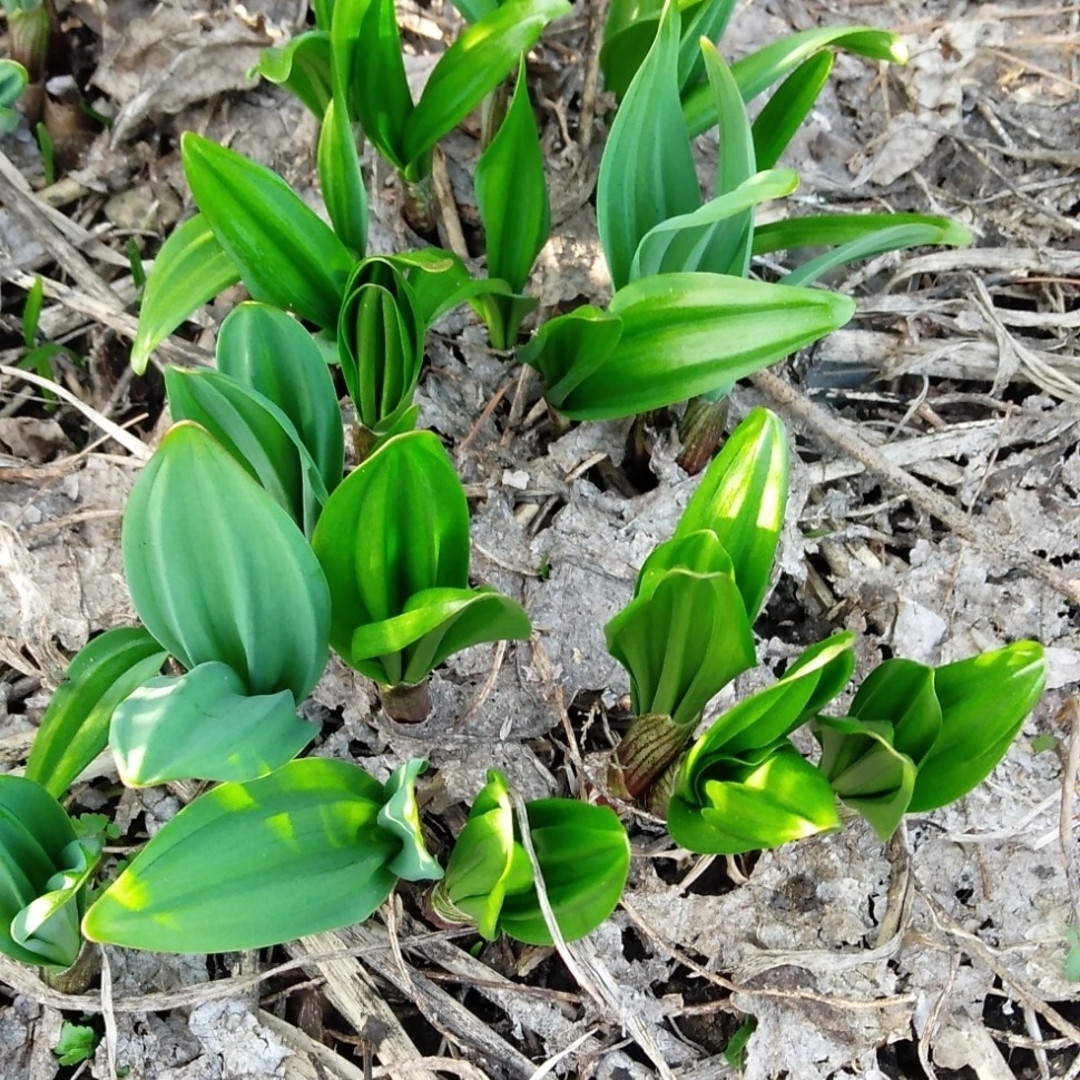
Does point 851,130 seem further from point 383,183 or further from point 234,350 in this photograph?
point 234,350

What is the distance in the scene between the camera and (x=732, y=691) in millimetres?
1285

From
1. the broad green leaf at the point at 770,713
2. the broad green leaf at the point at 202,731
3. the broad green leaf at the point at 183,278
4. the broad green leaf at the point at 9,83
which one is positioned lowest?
the broad green leaf at the point at 770,713

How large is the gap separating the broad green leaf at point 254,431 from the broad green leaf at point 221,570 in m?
0.10

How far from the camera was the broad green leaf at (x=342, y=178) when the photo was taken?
3.98 ft

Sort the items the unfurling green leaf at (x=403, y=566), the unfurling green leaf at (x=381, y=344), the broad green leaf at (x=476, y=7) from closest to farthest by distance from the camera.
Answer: the unfurling green leaf at (x=403, y=566), the unfurling green leaf at (x=381, y=344), the broad green leaf at (x=476, y=7)

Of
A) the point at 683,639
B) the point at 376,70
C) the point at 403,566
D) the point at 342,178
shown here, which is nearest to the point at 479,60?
the point at 376,70

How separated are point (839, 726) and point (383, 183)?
1.15 m

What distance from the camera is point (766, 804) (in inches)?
35.2

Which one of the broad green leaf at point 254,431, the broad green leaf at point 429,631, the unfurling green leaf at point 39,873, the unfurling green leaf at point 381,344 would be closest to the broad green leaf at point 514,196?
the unfurling green leaf at point 381,344

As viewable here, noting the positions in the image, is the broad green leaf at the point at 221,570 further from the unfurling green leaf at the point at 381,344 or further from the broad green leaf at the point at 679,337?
the broad green leaf at the point at 679,337

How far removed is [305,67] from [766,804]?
114cm

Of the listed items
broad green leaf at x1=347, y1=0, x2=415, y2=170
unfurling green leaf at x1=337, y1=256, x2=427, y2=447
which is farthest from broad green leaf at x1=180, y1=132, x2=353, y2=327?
broad green leaf at x1=347, y1=0, x2=415, y2=170

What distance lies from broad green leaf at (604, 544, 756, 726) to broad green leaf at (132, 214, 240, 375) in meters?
0.68

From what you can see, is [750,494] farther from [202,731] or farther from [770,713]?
[202,731]
